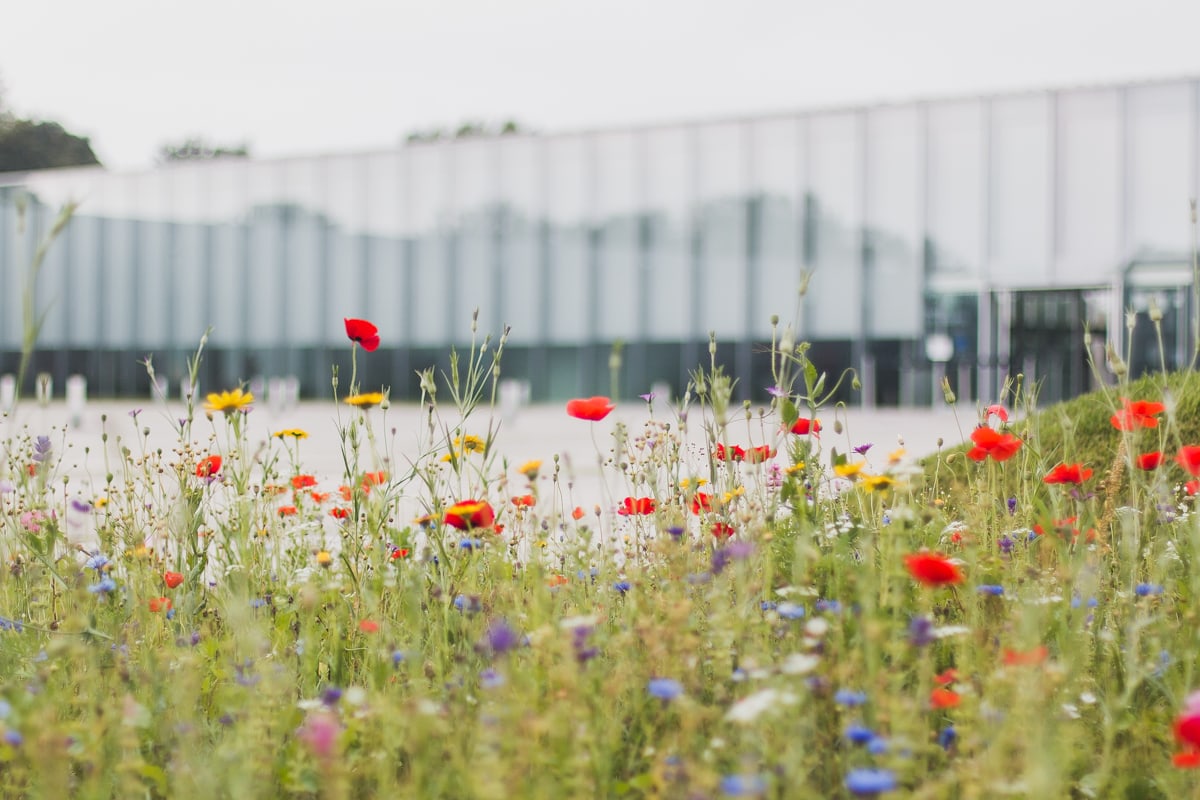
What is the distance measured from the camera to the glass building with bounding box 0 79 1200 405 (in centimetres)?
1998

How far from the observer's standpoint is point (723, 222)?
74.8ft

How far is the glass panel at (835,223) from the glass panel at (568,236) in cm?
497

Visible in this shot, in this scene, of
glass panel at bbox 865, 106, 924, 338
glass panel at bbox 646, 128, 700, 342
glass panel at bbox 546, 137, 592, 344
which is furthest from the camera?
glass panel at bbox 546, 137, 592, 344

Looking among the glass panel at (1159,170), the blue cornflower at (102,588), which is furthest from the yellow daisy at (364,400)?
the glass panel at (1159,170)

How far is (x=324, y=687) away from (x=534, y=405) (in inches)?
856

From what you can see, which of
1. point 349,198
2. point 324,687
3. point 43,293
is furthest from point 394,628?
point 43,293

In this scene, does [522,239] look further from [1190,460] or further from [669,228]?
[1190,460]

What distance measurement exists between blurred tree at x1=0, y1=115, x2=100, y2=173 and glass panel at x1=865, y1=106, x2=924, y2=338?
43.0 meters

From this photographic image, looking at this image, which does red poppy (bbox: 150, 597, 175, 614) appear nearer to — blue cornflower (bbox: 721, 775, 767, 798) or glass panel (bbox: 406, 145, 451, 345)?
blue cornflower (bbox: 721, 775, 767, 798)

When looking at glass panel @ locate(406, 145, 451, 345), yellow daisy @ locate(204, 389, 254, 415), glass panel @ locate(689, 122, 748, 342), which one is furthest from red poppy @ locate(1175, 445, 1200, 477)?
glass panel @ locate(406, 145, 451, 345)

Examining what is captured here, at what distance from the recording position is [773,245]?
22469 millimetres

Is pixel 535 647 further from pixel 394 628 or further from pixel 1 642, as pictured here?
pixel 1 642

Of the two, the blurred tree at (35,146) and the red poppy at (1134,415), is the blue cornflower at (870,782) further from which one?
the blurred tree at (35,146)

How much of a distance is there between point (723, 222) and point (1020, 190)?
5755mm
